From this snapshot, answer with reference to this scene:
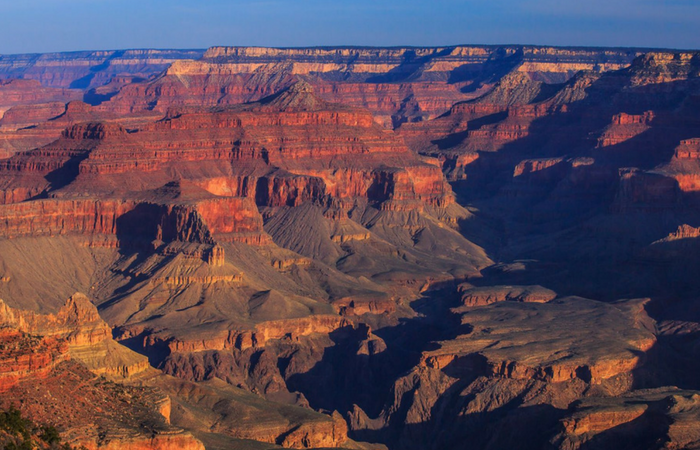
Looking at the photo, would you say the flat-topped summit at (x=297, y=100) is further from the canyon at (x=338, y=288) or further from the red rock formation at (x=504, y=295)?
the red rock formation at (x=504, y=295)

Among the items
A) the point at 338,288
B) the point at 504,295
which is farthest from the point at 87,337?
the point at 504,295

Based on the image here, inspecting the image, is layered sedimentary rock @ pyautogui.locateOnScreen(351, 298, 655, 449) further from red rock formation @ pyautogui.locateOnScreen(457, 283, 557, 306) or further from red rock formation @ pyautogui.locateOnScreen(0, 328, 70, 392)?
red rock formation @ pyautogui.locateOnScreen(0, 328, 70, 392)

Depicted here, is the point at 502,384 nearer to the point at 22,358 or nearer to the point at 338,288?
the point at 338,288

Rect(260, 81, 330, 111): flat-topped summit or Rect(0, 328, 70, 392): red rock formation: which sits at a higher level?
Rect(260, 81, 330, 111): flat-topped summit

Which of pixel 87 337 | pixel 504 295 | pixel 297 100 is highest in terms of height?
pixel 297 100

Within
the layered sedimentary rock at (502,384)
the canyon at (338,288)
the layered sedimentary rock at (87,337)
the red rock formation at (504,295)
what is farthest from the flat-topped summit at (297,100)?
the layered sedimentary rock at (87,337)

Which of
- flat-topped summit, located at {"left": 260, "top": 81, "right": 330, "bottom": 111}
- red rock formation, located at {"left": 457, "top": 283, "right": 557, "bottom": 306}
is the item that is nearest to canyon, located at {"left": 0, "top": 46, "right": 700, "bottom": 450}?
red rock formation, located at {"left": 457, "top": 283, "right": 557, "bottom": 306}

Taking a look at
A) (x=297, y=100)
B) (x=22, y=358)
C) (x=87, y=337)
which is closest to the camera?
(x=22, y=358)

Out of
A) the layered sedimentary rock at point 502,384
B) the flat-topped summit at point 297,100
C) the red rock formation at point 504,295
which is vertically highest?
the flat-topped summit at point 297,100
